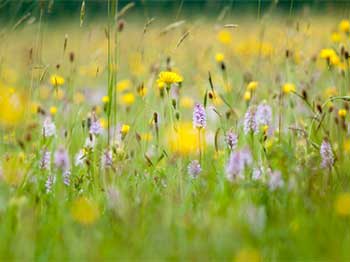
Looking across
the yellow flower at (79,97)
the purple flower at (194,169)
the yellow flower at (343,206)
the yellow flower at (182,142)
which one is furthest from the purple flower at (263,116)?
the yellow flower at (79,97)

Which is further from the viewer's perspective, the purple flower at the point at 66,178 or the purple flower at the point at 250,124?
the purple flower at the point at 250,124

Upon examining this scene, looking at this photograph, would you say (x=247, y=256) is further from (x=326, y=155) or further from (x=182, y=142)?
(x=182, y=142)

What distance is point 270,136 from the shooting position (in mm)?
2607

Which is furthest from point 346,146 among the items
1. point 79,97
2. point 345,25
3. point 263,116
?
point 79,97

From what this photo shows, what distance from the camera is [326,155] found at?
6.49 ft

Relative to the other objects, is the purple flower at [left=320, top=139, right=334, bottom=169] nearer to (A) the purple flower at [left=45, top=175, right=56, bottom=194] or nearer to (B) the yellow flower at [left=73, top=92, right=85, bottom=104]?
(A) the purple flower at [left=45, top=175, right=56, bottom=194]

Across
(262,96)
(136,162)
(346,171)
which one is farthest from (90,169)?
(262,96)

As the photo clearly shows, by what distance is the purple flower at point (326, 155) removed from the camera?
6.44ft

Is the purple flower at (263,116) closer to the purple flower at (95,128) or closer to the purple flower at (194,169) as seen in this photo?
the purple flower at (194,169)

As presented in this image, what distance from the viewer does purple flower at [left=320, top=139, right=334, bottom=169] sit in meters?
1.96

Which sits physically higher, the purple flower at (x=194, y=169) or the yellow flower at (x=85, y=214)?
the purple flower at (x=194, y=169)

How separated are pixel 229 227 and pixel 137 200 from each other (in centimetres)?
41

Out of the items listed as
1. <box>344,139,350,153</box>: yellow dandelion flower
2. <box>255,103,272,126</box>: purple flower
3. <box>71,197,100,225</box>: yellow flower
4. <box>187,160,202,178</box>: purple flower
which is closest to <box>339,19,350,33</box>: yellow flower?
<box>255,103,272,126</box>: purple flower

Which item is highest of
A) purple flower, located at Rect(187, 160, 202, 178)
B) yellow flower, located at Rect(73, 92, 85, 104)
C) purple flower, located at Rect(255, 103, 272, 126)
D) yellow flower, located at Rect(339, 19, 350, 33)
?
yellow flower, located at Rect(339, 19, 350, 33)
